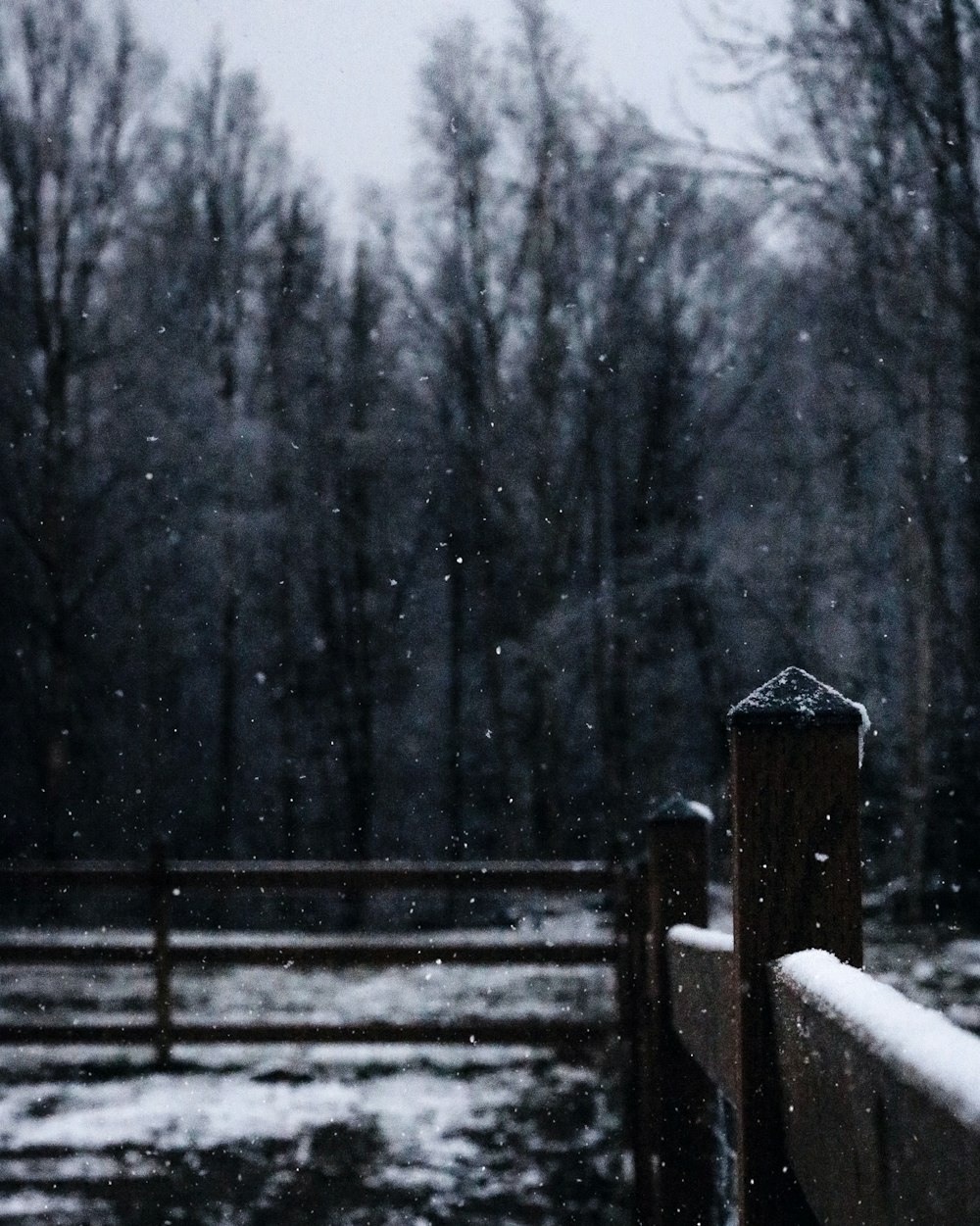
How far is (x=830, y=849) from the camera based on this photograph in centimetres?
152

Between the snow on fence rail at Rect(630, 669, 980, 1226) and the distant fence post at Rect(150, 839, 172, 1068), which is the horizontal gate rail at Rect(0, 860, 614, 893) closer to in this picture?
the distant fence post at Rect(150, 839, 172, 1068)

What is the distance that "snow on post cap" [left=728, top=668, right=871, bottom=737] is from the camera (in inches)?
60.0

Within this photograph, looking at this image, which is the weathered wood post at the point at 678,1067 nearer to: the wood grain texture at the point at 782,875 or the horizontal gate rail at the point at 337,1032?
the wood grain texture at the point at 782,875

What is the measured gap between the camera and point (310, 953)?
6.21 metres

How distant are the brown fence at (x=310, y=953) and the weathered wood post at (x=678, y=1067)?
92.0 inches

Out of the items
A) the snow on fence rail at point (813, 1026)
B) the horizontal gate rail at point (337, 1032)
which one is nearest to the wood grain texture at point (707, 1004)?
the snow on fence rail at point (813, 1026)

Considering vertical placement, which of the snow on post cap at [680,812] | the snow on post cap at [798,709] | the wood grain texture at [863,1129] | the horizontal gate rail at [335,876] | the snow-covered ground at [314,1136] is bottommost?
the snow-covered ground at [314,1136]

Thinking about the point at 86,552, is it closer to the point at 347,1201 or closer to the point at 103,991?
the point at 103,991

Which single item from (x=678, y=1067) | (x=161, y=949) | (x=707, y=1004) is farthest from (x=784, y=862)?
(x=161, y=949)

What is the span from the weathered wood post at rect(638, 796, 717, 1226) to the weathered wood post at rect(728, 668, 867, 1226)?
5.52ft

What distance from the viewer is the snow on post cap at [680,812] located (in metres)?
3.43

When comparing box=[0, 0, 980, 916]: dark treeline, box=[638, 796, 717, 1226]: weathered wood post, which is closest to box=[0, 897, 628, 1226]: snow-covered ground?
box=[638, 796, 717, 1226]: weathered wood post

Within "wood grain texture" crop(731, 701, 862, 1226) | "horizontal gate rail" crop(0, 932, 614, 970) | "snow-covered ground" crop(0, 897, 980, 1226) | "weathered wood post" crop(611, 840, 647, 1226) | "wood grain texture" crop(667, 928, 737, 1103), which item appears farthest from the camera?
"horizontal gate rail" crop(0, 932, 614, 970)

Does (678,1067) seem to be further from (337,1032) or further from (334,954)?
(334,954)
